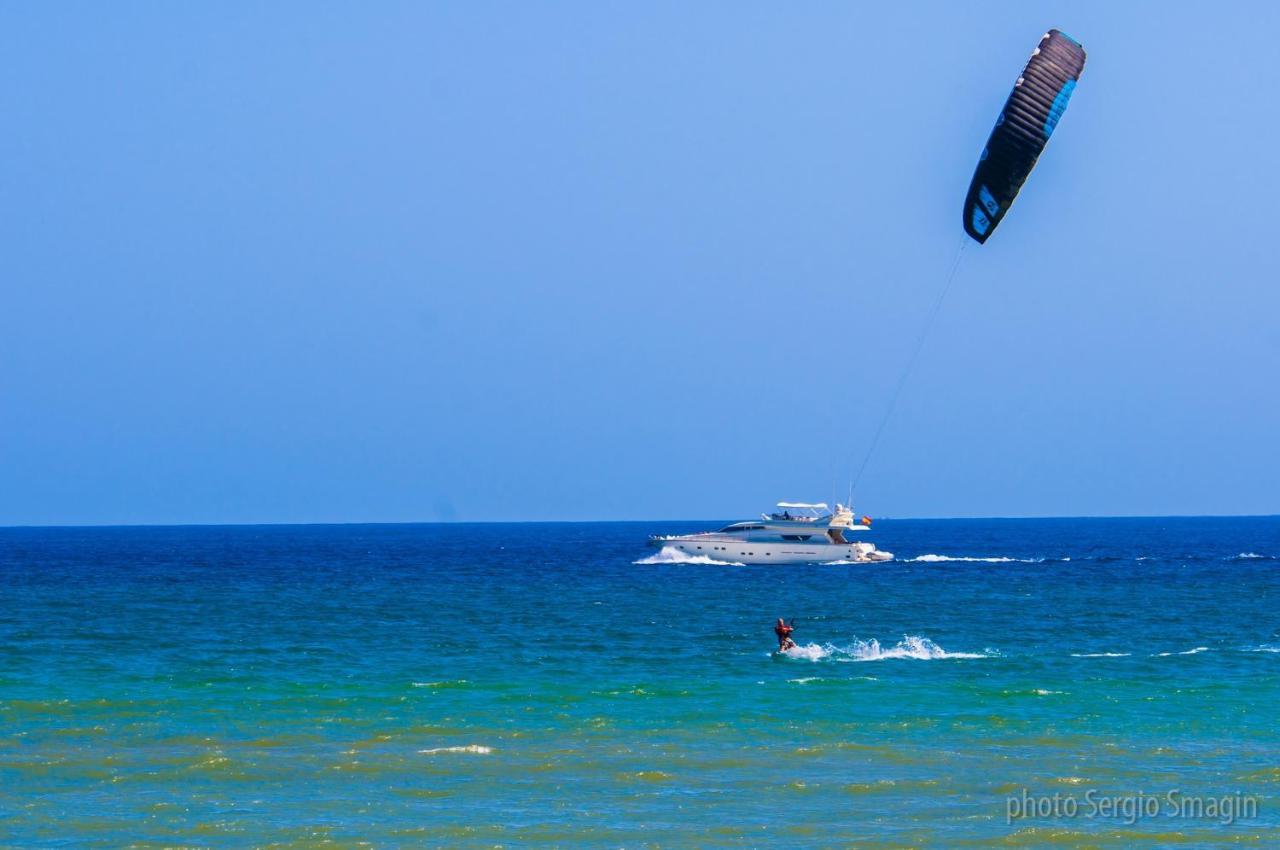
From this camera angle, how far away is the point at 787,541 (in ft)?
317

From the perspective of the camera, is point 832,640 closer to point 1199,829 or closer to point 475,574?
point 1199,829

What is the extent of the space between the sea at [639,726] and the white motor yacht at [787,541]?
34.2 m

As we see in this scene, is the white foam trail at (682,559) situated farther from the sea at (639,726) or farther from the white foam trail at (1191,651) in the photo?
the white foam trail at (1191,651)

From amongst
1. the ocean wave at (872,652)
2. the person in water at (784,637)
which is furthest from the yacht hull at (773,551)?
the person in water at (784,637)

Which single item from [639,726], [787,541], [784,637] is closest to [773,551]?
[787,541]

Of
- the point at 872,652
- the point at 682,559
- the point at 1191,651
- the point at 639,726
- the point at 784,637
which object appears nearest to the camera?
the point at 639,726

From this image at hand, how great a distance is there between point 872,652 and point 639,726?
13.5 meters

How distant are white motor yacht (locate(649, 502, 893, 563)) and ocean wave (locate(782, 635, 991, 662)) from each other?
2031 inches

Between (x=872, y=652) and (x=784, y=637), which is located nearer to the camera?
(x=784, y=637)

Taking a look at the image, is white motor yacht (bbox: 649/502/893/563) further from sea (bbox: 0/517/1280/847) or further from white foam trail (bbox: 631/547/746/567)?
sea (bbox: 0/517/1280/847)

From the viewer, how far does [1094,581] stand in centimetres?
8269

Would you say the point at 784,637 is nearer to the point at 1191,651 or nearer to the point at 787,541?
the point at 1191,651

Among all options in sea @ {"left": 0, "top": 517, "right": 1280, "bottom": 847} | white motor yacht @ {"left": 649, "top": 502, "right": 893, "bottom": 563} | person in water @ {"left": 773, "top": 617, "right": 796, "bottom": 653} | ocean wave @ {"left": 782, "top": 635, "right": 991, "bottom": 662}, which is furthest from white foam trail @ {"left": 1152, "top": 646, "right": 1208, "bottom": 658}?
white motor yacht @ {"left": 649, "top": 502, "right": 893, "bottom": 563}

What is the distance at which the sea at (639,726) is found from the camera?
2173 centimetres
